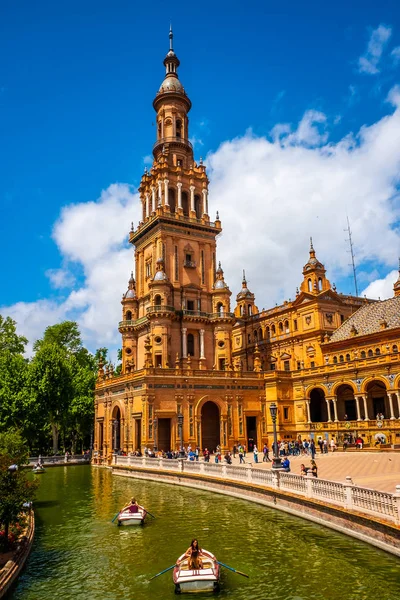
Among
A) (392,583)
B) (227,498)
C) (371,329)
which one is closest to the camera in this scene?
(392,583)

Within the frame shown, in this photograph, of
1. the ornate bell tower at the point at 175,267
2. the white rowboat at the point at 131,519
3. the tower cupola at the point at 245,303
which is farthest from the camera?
the tower cupola at the point at 245,303

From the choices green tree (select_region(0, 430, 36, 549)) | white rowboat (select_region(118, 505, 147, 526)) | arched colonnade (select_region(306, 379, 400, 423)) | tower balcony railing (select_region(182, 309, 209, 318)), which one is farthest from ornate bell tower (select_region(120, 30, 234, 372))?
green tree (select_region(0, 430, 36, 549))

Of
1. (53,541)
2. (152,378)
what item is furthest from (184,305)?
(53,541)

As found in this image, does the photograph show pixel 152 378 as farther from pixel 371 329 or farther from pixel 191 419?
pixel 371 329

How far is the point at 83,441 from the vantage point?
64875 mm

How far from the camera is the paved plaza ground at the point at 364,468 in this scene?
22391mm

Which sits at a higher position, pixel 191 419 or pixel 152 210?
pixel 152 210

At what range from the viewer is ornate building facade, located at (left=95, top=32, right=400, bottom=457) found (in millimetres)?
45469

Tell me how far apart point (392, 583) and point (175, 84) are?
63.3 metres

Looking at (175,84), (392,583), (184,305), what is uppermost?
(175,84)

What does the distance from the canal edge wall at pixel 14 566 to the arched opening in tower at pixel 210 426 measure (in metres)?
32.7

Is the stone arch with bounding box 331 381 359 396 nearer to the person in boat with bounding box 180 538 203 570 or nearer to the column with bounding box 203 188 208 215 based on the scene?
the column with bounding box 203 188 208 215

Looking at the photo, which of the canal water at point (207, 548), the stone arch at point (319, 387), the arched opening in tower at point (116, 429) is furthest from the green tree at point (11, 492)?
the stone arch at point (319, 387)

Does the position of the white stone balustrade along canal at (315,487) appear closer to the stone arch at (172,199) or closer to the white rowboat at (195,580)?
the white rowboat at (195,580)
